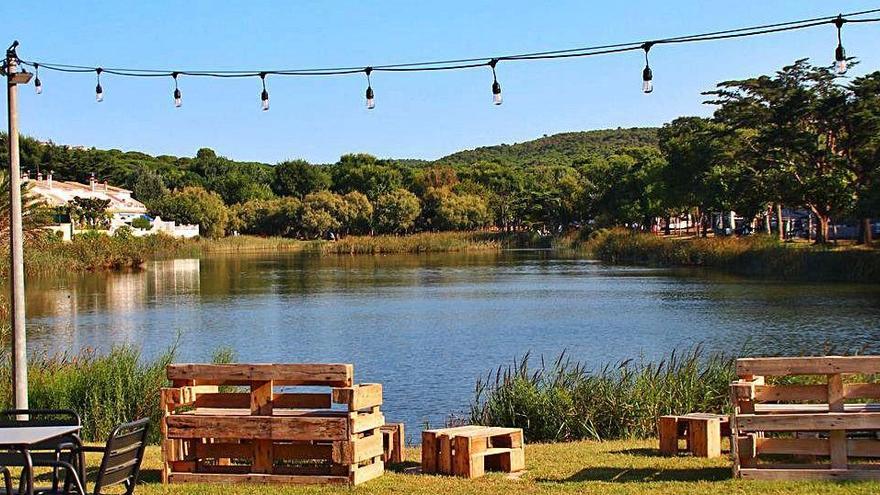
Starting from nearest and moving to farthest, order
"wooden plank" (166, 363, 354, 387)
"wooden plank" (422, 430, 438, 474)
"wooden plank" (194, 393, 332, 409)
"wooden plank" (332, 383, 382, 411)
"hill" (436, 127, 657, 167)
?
"wooden plank" (332, 383, 382, 411) → "wooden plank" (166, 363, 354, 387) → "wooden plank" (422, 430, 438, 474) → "wooden plank" (194, 393, 332, 409) → "hill" (436, 127, 657, 167)

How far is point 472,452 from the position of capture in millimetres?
9391

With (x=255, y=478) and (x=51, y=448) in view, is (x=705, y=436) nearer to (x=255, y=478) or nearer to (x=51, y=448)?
(x=255, y=478)

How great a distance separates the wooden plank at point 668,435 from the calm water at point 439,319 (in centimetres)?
543

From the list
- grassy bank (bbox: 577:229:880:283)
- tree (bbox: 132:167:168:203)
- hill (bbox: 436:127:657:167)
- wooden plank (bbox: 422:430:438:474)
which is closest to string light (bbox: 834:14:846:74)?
wooden plank (bbox: 422:430:438:474)

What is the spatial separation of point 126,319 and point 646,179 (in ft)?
159

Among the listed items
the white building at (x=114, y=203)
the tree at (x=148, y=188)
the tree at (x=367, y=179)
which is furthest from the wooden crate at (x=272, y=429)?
the tree at (x=367, y=179)

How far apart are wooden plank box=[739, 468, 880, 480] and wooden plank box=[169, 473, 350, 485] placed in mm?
3106

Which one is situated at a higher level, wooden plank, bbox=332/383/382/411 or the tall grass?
wooden plank, bbox=332/383/382/411

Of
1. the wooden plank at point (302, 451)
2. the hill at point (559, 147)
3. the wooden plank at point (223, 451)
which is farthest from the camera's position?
the hill at point (559, 147)

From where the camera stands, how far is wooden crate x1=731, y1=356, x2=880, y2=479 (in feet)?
28.2

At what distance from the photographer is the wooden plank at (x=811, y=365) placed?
8.57 meters

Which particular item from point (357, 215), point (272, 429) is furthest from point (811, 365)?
point (357, 215)

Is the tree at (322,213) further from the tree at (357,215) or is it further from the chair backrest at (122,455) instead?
the chair backrest at (122,455)

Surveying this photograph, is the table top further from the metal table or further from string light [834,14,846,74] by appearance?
string light [834,14,846,74]
